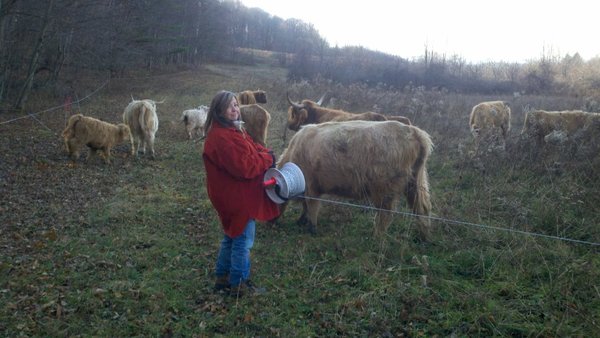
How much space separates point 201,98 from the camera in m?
24.8

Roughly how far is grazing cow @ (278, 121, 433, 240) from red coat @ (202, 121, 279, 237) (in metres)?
1.77

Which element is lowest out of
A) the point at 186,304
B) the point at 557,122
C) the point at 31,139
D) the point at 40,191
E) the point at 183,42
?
the point at 186,304

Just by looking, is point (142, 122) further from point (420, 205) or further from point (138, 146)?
point (420, 205)

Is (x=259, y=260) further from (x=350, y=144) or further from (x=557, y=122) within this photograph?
(x=557, y=122)

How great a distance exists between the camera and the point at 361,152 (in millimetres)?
5605

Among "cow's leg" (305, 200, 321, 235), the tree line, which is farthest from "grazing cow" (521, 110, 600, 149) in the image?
the tree line

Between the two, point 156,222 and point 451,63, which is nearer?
point 156,222

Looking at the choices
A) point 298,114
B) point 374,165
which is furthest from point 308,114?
point 374,165

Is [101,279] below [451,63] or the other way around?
below

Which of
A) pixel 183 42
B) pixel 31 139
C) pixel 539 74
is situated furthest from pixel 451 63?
pixel 31 139

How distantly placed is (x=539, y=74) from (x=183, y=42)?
30.0m

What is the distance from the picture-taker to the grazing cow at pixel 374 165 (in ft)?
17.9

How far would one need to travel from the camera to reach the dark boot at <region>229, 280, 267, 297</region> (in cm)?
422

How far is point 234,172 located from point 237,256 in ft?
2.77
